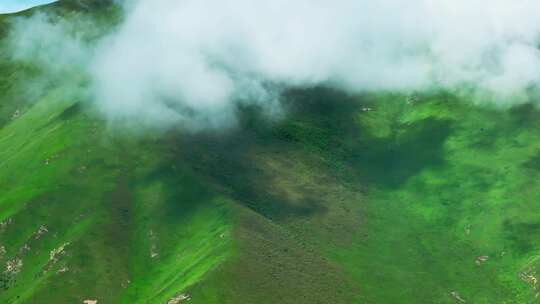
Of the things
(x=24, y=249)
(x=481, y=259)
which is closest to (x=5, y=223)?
(x=24, y=249)

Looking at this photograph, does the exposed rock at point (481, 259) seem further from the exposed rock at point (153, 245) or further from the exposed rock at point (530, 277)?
the exposed rock at point (153, 245)

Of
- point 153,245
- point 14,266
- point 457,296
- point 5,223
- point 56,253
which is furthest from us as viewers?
point 5,223

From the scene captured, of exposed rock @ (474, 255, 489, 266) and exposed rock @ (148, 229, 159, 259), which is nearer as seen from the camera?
exposed rock @ (474, 255, 489, 266)

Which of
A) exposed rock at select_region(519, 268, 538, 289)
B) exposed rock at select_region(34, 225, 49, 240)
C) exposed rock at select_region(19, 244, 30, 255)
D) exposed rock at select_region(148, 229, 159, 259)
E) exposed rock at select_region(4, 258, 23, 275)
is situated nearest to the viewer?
exposed rock at select_region(519, 268, 538, 289)

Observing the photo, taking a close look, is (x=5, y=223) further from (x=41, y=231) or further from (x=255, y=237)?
(x=255, y=237)

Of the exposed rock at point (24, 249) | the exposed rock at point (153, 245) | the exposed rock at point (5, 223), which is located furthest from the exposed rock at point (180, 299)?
the exposed rock at point (5, 223)

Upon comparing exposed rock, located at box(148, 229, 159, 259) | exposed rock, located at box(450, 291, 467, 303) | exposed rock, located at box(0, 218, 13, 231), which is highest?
exposed rock, located at box(0, 218, 13, 231)

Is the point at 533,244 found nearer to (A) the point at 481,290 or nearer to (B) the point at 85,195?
(A) the point at 481,290

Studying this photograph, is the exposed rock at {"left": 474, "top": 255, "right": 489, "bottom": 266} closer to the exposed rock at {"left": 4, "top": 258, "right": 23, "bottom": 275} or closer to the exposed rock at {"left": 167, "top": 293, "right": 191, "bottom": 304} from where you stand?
the exposed rock at {"left": 167, "top": 293, "right": 191, "bottom": 304}

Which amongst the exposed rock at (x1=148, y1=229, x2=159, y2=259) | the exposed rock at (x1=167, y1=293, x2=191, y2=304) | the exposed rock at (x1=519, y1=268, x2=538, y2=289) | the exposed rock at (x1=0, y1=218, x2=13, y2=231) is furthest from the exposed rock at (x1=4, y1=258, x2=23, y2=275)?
the exposed rock at (x1=519, y1=268, x2=538, y2=289)

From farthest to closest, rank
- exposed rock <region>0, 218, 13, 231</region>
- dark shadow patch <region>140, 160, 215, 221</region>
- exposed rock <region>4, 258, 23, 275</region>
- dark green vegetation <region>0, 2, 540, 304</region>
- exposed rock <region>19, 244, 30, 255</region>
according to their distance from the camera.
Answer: dark shadow patch <region>140, 160, 215, 221</region>, exposed rock <region>0, 218, 13, 231</region>, exposed rock <region>19, 244, 30, 255</region>, exposed rock <region>4, 258, 23, 275</region>, dark green vegetation <region>0, 2, 540, 304</region>

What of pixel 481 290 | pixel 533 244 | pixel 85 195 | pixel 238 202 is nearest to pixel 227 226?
pixel 238 202
